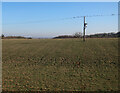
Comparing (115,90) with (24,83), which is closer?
(115,90)

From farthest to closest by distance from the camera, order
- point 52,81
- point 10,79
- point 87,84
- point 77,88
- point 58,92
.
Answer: point 10,79 → point 52,81 → point 87,84 → point 77,88 → point 58,92

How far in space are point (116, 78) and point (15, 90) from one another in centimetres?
511

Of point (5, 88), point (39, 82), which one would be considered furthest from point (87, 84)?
point (5, 88)

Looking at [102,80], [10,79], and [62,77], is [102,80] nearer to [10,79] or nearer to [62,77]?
[62,77]

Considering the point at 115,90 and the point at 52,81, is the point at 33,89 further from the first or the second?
the point at 115,90

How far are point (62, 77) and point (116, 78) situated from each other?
2.89 metres

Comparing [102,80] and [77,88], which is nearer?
[77,88]

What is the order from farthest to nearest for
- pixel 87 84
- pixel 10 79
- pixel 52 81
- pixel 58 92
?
pixel 10 79
pixel 52 81
pixel 87 84
pixel 58 92

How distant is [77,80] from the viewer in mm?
6371

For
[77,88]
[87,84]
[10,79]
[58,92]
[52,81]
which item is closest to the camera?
[58,92]

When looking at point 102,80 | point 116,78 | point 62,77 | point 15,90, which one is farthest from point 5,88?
point 116,78

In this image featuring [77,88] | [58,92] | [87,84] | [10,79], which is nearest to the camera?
[58,92]

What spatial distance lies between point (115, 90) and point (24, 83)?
13.8 feet

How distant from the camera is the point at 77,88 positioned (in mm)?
5457
